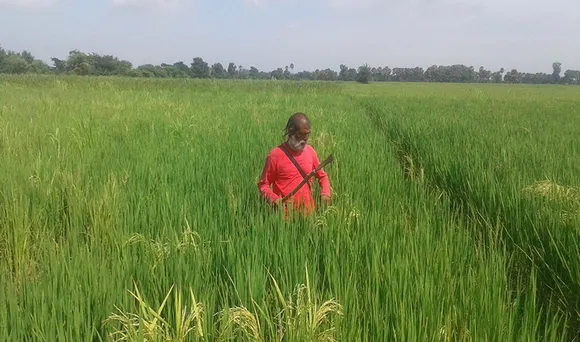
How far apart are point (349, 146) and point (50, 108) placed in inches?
226

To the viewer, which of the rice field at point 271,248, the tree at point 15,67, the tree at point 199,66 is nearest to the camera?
the rice field at point 271,248

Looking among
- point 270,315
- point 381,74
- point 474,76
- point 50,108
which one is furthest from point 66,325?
point 381,74

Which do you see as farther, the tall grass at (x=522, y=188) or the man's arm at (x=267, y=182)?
the man's arm at (x=267, y=182)

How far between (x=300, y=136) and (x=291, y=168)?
220 millimetres

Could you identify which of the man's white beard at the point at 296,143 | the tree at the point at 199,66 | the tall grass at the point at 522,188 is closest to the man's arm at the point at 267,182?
the man's white beard at the point at 296,143

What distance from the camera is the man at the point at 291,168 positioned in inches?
108

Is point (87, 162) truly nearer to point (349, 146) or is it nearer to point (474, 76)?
point (349, 146)

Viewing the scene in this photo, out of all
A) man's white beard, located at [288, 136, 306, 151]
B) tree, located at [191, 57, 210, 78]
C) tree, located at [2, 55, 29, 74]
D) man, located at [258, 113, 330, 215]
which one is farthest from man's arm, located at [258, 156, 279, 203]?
tree, located at [191, 57, 210, 78]

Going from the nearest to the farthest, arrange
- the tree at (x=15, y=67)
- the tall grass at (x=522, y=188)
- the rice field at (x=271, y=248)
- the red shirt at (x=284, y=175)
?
the rice field at (x=271, y=248), the tall grass at (x=522, y=188), the red shirt at (x=284, y=175), the tree at (x=15, y=67)

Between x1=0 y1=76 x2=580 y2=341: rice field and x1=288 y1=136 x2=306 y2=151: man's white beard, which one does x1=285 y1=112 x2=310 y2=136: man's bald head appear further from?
x1=0 y1=76 x2=580 y2=341: rice field

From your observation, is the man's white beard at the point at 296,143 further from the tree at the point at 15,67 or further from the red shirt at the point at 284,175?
the tree at the point at 15,67

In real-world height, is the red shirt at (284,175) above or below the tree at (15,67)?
below

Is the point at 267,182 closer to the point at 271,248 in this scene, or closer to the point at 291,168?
the point at 291,168

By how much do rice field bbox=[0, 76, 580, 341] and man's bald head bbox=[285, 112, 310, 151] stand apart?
443 mm
